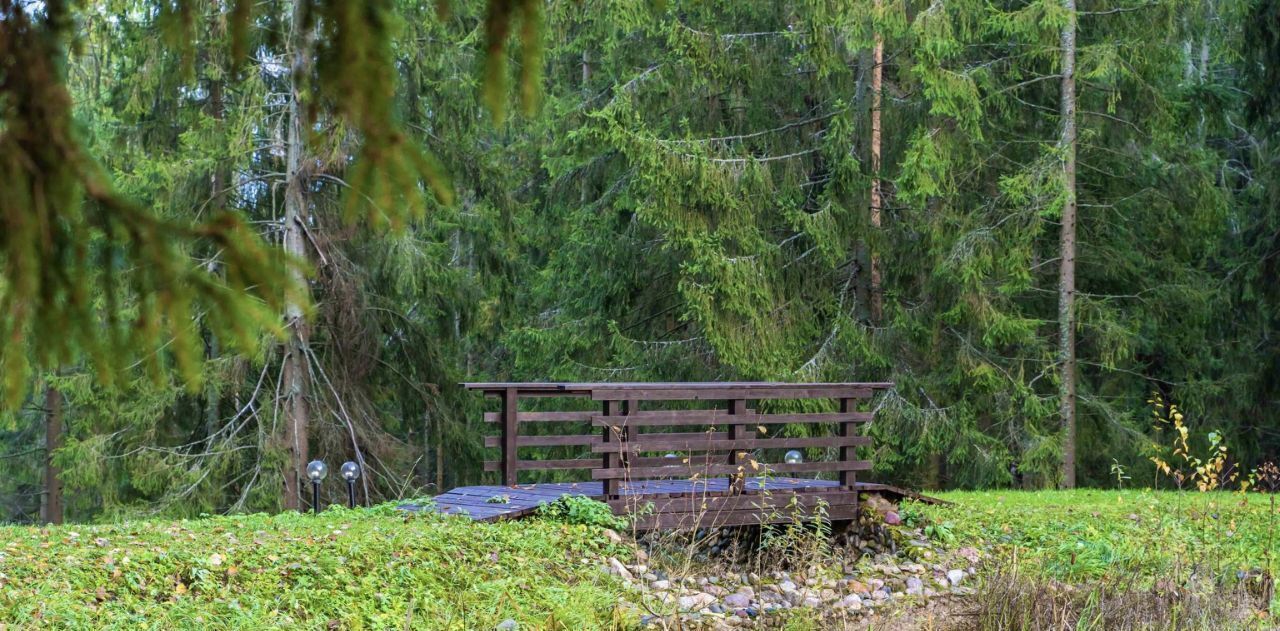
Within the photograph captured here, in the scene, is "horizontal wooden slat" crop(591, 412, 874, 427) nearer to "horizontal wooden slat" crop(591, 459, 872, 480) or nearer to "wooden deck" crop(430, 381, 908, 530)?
"wooden deck" crop(430, 381, 908, 530)

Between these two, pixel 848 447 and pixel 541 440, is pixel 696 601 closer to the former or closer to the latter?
pixel 541 440

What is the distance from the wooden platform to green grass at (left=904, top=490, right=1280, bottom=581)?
0.78 m

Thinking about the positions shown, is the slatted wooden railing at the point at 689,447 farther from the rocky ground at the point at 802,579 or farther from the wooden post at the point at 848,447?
the rocky ground at the point at 802,579

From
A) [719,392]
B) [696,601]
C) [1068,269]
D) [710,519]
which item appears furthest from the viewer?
[1068,269]

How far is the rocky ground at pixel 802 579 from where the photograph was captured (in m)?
7.55

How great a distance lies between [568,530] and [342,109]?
634 centimetres

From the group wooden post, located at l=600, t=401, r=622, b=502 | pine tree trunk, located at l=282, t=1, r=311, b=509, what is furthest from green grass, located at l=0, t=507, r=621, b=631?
pine tree trunk, located at l=282, t=1, r=311, b=509

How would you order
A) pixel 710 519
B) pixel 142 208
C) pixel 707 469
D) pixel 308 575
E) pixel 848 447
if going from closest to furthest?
pixel 142 208 → pixel 308 575 → pixel 707 469 → pixel 710 519 → pixel 848 447

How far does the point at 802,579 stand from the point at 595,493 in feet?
5.72

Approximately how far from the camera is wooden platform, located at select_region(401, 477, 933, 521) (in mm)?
8578

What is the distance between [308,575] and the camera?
22.1 ft

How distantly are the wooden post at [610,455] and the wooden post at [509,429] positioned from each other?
0.74 meters

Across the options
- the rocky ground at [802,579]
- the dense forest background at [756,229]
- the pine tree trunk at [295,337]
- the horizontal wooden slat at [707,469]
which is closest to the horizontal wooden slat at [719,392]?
the horizontal wooden slat at [707,469]

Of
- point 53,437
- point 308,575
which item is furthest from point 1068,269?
point 53,437
